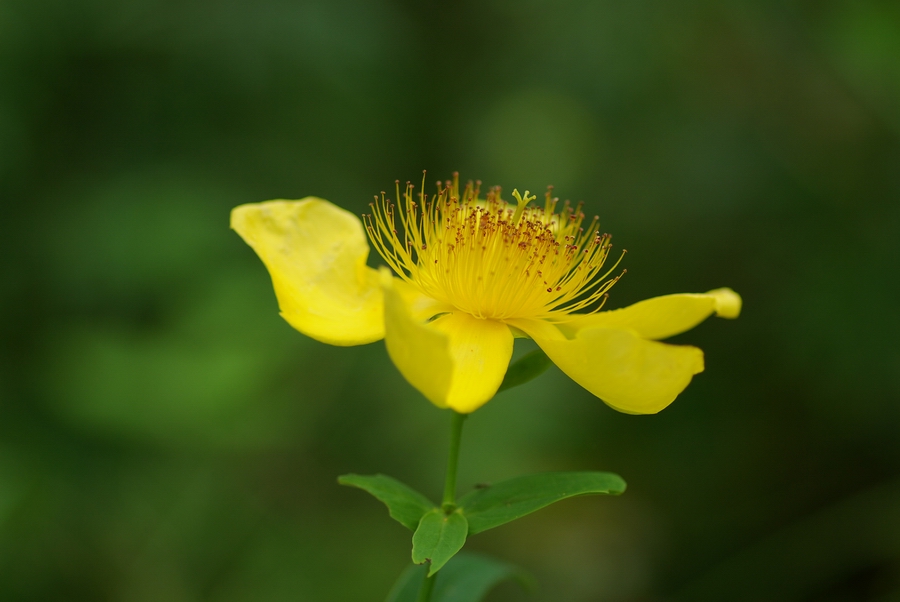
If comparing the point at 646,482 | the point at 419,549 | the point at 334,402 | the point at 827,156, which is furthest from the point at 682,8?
the point at 419,549

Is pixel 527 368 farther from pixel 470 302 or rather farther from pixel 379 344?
pixel 379 344

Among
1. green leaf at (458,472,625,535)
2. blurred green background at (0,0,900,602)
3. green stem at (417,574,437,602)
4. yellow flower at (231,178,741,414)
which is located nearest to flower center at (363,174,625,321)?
yellow flower at (231,178,741,414)

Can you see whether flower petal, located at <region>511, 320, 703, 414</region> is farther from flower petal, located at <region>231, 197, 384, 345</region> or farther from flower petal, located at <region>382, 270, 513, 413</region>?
flower petal, located at <region>231, 197, 384, 345</region>

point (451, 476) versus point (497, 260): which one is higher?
point (497, 260)

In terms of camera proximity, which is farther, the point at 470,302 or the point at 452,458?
the point at 470,302

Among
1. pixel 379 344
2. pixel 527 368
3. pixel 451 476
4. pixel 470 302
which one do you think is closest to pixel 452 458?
pixel 451 476

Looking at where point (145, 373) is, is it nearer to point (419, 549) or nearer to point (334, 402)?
point (334, 402)

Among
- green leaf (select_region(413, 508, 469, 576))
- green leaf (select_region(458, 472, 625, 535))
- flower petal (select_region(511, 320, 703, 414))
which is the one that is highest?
flower petal (select_region(511, 320, 703, 414))
